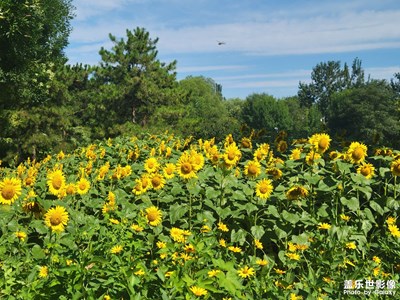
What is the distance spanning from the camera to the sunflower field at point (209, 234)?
8.05 ft

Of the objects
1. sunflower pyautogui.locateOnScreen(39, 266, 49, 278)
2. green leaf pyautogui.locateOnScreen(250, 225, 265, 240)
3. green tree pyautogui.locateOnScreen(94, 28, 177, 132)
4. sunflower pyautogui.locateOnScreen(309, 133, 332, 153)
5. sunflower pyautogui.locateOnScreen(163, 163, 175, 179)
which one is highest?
green tree pyautogui.locateOnScreen(94, 28, 177, 132)

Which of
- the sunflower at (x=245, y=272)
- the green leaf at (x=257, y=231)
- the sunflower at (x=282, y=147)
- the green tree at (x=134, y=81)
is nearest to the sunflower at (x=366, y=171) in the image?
the sunflower at (x=282, y=147)

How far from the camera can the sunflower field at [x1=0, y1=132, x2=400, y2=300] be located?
8.05 feet

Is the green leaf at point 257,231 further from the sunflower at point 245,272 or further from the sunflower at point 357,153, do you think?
the sunflower at point 357,153

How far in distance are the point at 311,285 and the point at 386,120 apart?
49.7 metres

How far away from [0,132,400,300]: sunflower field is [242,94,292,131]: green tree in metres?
73.0

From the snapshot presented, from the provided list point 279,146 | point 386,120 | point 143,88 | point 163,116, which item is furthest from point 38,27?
point 386,120

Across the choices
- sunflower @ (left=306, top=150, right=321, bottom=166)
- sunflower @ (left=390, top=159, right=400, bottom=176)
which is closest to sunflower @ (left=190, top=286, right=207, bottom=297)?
sunflower @ (left=306, top=150, right=321, bottom=166)

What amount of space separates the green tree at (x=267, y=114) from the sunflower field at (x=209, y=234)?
7298 cm

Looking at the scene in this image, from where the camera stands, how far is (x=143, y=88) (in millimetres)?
28312

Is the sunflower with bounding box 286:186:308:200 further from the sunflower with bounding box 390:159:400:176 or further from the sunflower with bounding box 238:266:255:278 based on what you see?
the sunflower with bounding box 238:266:255:278

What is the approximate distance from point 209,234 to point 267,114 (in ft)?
247

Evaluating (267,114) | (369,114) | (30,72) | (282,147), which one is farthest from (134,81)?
(267,114)

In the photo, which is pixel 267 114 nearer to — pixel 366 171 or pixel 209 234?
pixel 366 171
